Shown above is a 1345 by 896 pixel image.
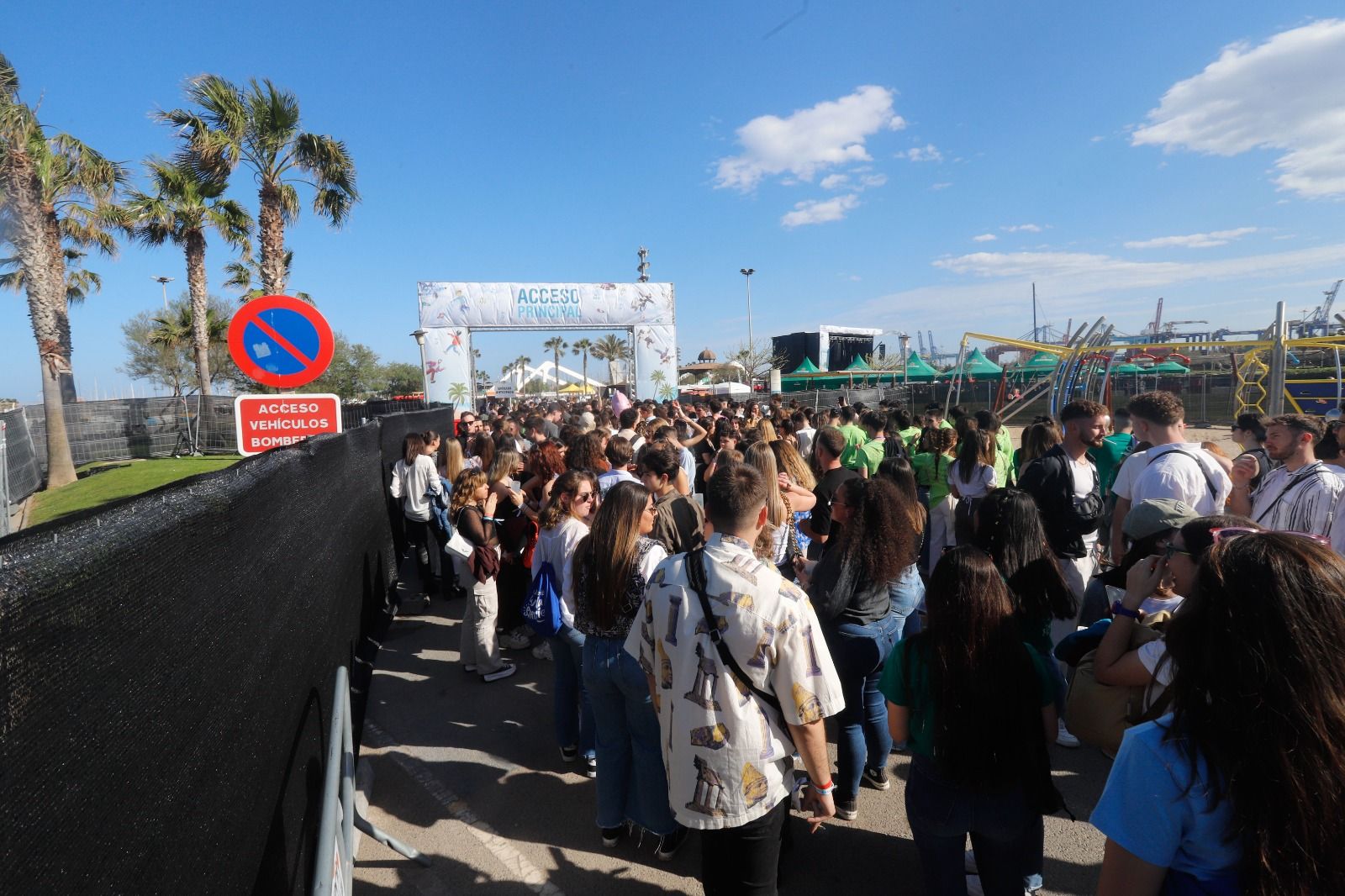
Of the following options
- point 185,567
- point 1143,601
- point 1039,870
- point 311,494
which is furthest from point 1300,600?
point 311,494

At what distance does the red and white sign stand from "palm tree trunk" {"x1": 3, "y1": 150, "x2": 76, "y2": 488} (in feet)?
51.3

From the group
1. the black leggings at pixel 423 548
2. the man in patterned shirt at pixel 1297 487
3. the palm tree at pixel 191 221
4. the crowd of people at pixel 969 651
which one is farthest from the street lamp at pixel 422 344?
the man in patterned shirt at pixel 1297 487

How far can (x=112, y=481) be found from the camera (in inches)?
616

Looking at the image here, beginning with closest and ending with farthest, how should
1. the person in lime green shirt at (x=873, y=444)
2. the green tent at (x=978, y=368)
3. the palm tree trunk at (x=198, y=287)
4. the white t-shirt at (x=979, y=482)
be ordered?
the white t-shirt at (x=979, y=482) < the person in lime green shirt at (x=873, y=444) < the palm tree trunk at (x=198, y=287) < the green tent at (x=978, y=368)

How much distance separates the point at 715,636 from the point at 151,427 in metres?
25.8

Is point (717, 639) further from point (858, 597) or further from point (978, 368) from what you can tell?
point (978, 368)

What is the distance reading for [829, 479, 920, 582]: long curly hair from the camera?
9.88ft

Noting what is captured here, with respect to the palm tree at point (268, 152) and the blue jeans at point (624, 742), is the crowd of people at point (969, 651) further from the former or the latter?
the palm tree at point (268, 152)

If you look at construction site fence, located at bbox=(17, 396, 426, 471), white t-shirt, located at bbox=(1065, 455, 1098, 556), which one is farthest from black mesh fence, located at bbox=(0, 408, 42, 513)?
white t-shirt, located at bbox=(1065, 455, 1098, 556)

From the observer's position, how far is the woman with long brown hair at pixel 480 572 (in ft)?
15.8

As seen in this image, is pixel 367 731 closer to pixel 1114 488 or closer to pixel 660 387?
pixel 1114 488

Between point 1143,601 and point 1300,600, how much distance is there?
153 cm

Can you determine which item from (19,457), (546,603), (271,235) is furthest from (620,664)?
(19,457)

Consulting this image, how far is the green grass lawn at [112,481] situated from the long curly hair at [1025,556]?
1222 cm
